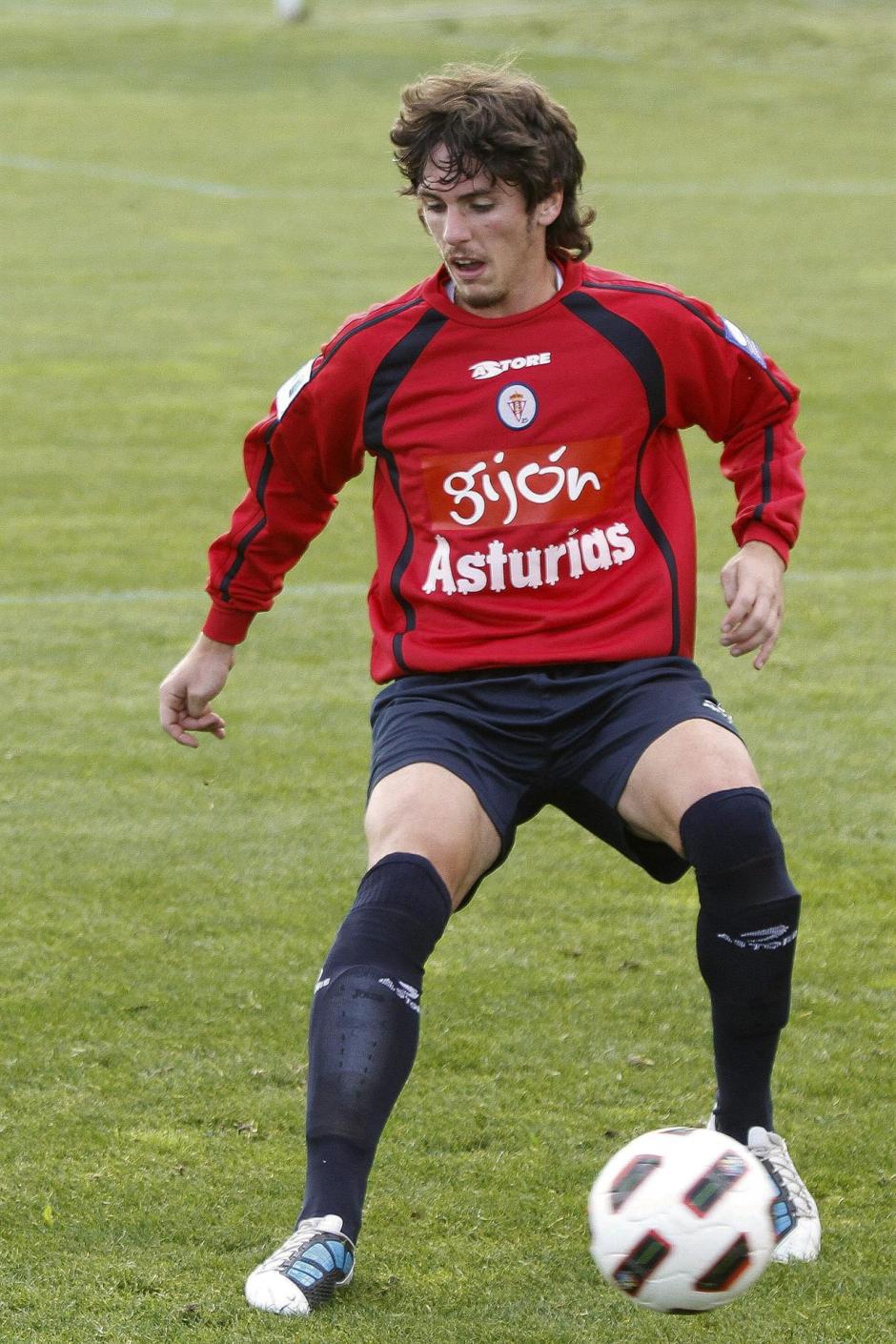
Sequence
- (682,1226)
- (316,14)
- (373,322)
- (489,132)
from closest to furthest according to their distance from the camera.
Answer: (682,1226), (489,132), (373,322), (316,14)

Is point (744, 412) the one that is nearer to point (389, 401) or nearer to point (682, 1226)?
point (389, 401)

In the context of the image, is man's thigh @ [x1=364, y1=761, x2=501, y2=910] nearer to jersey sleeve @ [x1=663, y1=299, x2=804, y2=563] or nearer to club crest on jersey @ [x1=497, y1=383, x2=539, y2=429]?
club crest on jersey @ [x1=497, y1=383, x2=539, y2=429]

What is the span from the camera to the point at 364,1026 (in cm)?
356

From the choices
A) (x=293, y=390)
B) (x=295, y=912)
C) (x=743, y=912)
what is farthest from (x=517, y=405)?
(x=295, y=912)

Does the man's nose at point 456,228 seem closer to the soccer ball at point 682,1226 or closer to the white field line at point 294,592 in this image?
the soccer ball at point 682,1226

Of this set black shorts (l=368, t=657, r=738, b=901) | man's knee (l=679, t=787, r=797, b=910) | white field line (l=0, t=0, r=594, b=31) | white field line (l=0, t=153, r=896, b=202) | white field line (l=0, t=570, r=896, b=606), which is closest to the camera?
man's knee (l=679, t=787, r=797, b=910)

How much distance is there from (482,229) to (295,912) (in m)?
2.19

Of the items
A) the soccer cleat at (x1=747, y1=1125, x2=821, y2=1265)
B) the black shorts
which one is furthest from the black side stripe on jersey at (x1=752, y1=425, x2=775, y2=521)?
the soccer cleat at (x1=747, y1=1125, x2=821, y2=1265)

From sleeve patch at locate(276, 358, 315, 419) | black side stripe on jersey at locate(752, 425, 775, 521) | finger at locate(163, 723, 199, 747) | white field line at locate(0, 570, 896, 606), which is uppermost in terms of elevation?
sleeve patch at locate(276, 358, 315, 419)

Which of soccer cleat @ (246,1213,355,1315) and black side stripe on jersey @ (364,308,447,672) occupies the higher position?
black side stripe on jersey @ (364,308,447,672)

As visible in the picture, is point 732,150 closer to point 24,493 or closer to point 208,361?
point 208,361

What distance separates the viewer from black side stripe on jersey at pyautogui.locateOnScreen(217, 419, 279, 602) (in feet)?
14.0

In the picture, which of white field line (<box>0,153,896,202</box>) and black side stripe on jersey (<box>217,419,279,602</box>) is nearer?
black side stripe on jersey (<box>217,419,279,602</box>)

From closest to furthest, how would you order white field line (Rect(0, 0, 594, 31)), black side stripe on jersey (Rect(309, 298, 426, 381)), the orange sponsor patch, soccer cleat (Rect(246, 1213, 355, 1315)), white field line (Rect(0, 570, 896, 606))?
soccer cleat (Rect(246, 1213, 355, 1315))
the orange sponsor patch
black side stripe on jersey (Rect(309, 298, 426, 381))
white field line (Rect(0, 570, 896, 606))
white field line (Rect(0, 0, 594, 31))
